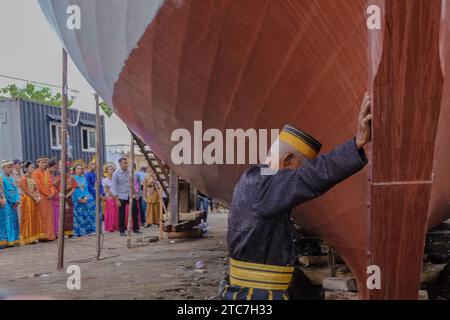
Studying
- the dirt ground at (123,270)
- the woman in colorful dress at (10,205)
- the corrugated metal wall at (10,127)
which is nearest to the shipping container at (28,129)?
the corrugated metal wall at (10,127)

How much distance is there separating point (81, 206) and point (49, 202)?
94 centimetres

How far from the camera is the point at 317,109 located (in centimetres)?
213

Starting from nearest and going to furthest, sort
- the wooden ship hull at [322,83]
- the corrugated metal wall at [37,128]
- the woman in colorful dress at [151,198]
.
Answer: the wooden ship hull at [322,83]
the woman in colorful dress at [151,198]
the corrugated metal wall at [37,128]

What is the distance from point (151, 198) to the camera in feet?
33.8

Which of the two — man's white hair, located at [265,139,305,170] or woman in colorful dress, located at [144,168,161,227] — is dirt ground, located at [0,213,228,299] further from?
woman in colorful dress, located at [144,168,161,227]

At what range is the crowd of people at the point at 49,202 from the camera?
701 centimetres

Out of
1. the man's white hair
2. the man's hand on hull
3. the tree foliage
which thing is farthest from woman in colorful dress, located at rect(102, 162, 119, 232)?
the tree foliage

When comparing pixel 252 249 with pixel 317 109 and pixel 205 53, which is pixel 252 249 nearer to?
pixel 317 109

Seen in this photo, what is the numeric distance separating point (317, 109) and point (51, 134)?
1246 cm

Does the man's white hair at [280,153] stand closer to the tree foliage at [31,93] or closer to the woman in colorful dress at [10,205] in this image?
the woman in colorful dress at [10,205]

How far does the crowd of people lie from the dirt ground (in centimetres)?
36

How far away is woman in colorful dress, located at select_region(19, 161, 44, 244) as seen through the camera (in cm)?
731

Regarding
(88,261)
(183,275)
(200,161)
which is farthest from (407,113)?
(88,261)

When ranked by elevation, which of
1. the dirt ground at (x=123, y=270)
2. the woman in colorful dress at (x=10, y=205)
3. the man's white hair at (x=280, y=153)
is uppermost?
the man's white hair at (x=280, y=153)
